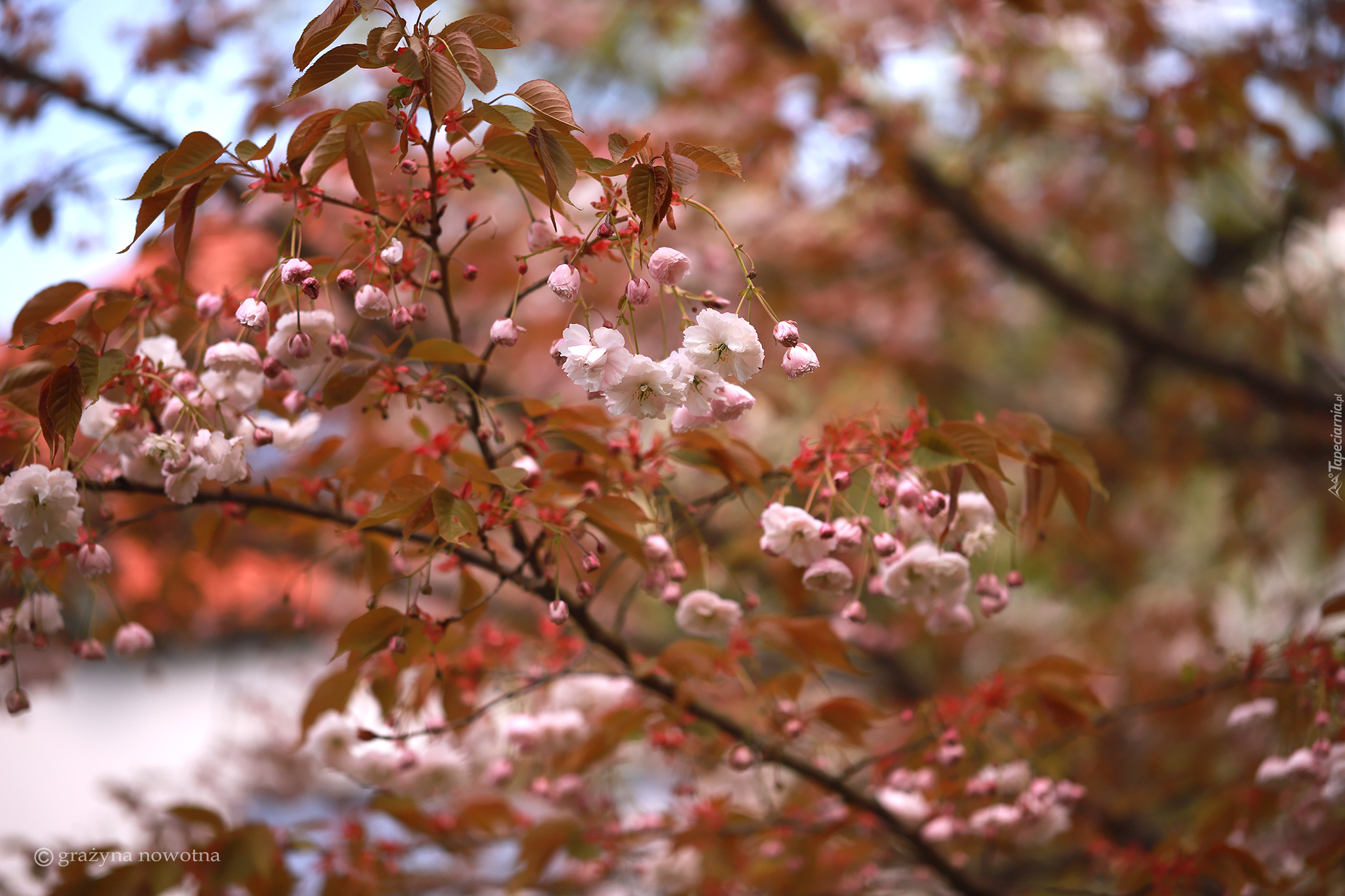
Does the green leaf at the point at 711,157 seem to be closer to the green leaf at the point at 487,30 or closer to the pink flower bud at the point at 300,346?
the green leaf at the point at 487,30

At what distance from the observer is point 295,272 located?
0.74m

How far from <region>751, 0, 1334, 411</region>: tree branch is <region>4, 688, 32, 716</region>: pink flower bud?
7.24ft

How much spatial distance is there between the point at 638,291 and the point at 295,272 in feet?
0.96

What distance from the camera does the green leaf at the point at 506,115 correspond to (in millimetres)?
679

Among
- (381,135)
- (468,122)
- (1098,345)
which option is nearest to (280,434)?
(468,122)

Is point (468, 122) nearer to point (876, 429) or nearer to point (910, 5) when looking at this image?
point (876, 429)

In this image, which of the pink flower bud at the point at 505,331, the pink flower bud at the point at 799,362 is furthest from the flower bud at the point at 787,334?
the pink flower bud at the point at 505,331

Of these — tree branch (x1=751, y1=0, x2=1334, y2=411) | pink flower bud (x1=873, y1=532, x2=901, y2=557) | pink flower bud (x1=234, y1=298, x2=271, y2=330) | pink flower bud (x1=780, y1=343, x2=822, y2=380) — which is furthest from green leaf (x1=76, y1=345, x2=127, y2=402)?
tree branch (x1=751, y1=0, x2=1334, y2=411)

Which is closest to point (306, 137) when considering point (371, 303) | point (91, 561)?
point (371, 303)

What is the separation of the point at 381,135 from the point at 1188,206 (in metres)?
3.80

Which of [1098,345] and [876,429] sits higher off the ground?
[1098,345]

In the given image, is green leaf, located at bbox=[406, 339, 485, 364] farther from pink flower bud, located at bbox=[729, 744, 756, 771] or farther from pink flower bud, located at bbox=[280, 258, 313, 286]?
pink flower bud, located at bbox=[729, 744, 756, 771]

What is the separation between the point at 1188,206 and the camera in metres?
4.04

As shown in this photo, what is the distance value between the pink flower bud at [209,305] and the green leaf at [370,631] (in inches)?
14.1
